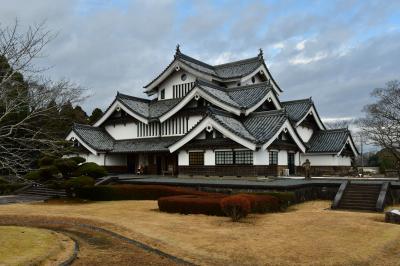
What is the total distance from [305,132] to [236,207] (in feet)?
81.9

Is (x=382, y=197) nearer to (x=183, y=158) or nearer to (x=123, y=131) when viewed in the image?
(x=183, y=158)

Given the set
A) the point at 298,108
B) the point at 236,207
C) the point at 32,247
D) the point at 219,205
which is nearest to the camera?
the point at 32,247

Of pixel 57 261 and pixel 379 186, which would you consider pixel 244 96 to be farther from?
pixel 57 261

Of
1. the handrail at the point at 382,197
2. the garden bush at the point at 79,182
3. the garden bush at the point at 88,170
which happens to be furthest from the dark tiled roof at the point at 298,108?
the garden bush at the point at 79,182

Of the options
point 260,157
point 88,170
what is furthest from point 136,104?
point 260,157

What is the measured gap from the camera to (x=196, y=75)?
3931 cm

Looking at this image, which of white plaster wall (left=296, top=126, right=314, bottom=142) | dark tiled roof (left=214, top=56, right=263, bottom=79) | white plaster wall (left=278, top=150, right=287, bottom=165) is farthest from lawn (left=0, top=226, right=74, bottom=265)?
dark tiled roof (left=214, top=56, right=263, bottom=79)

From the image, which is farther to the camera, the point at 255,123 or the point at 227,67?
the point at 227,67

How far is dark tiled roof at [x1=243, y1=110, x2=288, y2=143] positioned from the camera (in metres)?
29.1

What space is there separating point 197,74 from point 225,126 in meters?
11.6

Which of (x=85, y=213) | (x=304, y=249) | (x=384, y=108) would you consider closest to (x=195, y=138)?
(x=85, y=213)

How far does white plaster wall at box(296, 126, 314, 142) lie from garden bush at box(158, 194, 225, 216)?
2174cm

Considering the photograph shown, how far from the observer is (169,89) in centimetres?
4184

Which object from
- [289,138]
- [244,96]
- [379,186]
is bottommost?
[379,186]
